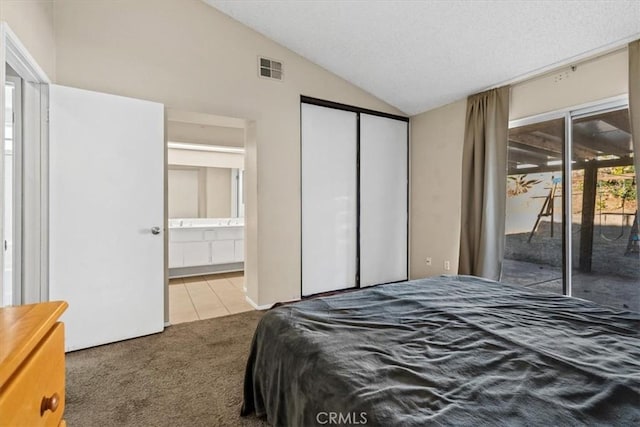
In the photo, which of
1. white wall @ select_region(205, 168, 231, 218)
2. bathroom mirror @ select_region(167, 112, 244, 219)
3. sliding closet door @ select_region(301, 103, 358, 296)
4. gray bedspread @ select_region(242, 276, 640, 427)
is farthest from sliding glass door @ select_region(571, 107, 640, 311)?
white wall @ select_region(205, 168, 231, 218)

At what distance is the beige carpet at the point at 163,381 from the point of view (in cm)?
165

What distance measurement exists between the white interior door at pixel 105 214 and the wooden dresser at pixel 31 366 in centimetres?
187

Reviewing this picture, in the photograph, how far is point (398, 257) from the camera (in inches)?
175

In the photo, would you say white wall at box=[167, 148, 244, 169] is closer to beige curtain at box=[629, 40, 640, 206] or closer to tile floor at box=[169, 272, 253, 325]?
tile floor at box=[169, 272, 253, 325]

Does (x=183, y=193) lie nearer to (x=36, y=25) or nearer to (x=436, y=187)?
(x=36, y=25)

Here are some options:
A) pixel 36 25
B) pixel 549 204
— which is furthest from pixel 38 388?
pixel 549 204

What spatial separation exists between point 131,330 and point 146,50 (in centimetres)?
253

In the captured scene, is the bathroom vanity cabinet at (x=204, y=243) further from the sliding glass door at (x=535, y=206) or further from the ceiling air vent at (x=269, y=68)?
the sliding glass door at (x=535, y=206)

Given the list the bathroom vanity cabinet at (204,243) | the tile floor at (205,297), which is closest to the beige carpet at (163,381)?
the tile floor at (205,297)

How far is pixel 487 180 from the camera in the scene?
3.30m

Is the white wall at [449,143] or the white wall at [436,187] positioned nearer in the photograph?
the white wall at [449,143]

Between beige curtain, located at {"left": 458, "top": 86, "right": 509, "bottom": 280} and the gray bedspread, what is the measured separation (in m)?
1.54

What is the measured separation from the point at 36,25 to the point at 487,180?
4.05 metres

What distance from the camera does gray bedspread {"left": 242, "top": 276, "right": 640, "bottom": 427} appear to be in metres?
0.86
